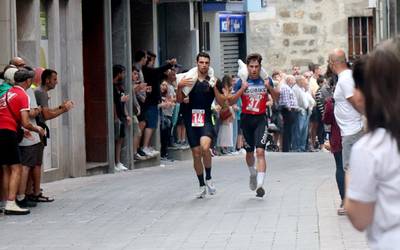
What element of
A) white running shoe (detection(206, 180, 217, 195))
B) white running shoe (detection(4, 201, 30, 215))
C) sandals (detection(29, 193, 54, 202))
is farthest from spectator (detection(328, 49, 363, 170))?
sandals (detection(29, 193, 54, 202))

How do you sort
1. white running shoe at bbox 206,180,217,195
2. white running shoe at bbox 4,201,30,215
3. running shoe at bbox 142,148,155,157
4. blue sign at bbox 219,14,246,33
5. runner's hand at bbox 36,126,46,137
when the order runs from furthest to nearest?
blue sign at bbox 219,14,246,33, running shoe at bbox 142,148,155,157, white running shoe at bbox 206,180,217,195, runner's hand at bbox 36,126,46,137, white running shoe at bbox 4,201,30,215

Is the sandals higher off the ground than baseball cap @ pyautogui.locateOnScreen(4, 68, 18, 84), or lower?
lower

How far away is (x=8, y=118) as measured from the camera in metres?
12.4

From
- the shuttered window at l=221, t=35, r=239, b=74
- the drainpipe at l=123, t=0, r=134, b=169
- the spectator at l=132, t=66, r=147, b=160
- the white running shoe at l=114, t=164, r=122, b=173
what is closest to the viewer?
the white running shoe at l=114, t=164, r=122, b=173

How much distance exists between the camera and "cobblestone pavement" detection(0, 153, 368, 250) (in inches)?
396

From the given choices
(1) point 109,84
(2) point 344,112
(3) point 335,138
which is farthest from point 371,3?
(2) point 344,112

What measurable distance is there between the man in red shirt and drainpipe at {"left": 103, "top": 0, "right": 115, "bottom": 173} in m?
6.94

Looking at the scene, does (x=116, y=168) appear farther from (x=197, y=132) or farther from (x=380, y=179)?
(x=380, y=179)

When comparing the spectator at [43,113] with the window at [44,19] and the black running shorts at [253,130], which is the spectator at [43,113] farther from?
the window at [44,19]

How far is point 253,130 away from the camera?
13.6 m

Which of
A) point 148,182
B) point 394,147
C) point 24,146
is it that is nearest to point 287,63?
point 148,182

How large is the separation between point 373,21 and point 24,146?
2243 centimetres

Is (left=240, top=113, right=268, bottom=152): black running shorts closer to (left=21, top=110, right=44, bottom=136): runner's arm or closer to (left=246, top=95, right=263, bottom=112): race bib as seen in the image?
(left=246, top=95, right=263, bottom=112): race bib

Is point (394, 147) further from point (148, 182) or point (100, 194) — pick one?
point (148, 182)
